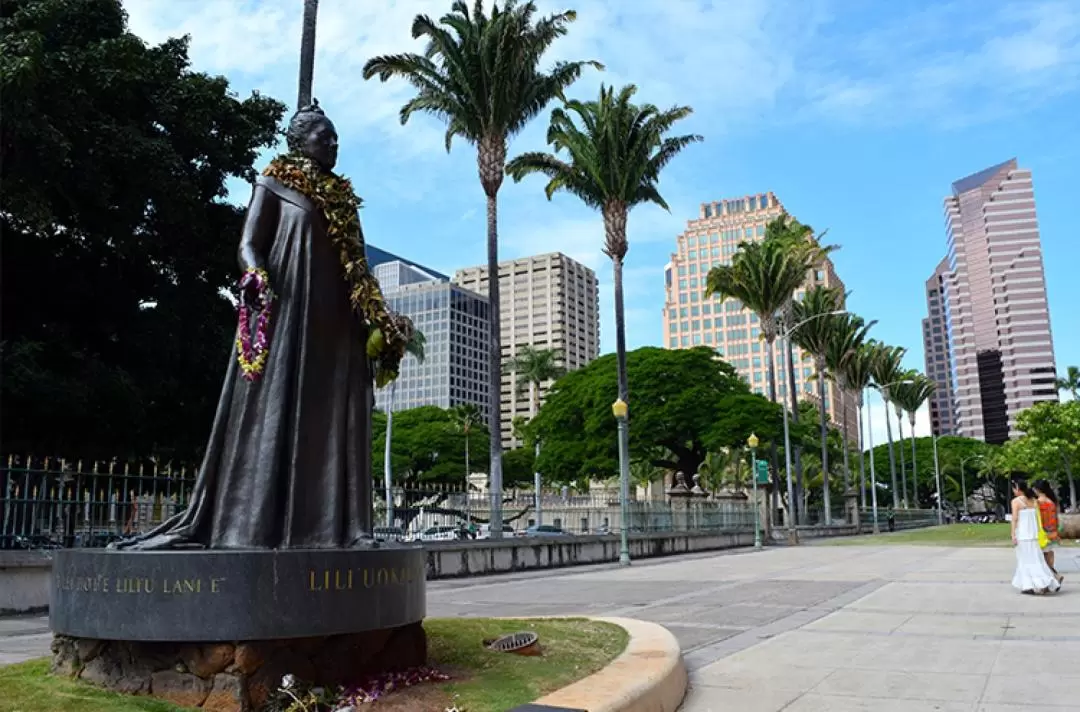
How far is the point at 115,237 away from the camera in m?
21.5

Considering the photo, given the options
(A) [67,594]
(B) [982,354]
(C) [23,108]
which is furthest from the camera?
(B) [982,354]

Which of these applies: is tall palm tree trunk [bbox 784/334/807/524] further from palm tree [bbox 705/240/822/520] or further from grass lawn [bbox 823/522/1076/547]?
grass lawn [bbox 823/522/1076/547]

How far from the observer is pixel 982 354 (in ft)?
515

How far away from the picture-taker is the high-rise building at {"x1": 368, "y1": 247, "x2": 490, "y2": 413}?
333ft

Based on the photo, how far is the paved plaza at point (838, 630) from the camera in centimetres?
592

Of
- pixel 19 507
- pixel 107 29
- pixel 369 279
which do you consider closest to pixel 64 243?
pixel 107 29

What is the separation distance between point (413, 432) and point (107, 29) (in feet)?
191

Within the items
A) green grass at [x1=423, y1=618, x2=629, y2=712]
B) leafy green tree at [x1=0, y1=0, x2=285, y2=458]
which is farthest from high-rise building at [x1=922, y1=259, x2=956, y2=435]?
green grass at [x1=423, y1=618, x2=629, y2=712]

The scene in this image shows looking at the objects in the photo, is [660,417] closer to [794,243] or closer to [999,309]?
[794,243]

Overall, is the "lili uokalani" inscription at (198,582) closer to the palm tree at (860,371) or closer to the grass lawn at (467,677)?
the grass lawn at (467,677)

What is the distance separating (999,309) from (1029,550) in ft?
527

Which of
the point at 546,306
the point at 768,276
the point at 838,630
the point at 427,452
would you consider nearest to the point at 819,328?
the point at 768,276

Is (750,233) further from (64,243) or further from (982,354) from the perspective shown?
(64,243)

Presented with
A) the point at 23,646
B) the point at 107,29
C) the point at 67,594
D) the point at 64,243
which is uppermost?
the point at 107,29
